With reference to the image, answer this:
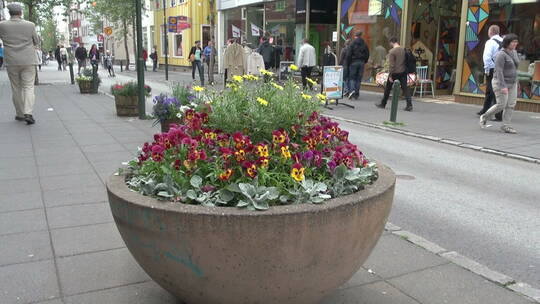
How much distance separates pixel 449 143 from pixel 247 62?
8635 millimetres

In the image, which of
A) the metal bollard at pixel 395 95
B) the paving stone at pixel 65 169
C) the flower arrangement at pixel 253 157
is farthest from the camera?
the metal bollard at pixel 395 95

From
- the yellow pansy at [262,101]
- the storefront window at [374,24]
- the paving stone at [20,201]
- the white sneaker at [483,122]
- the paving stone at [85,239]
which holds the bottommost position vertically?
the paving stone at [85,239]

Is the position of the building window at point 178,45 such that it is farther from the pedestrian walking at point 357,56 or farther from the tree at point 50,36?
the tree at point 50,36

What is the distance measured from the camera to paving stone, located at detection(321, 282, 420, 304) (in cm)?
317

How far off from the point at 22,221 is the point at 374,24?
16.2m

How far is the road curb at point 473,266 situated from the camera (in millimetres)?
3453

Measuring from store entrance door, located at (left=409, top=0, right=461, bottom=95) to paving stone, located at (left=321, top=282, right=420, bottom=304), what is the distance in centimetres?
1495

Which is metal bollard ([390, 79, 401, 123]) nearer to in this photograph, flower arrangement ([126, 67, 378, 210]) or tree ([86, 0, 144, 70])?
flower arrangement ([126, 67, 378, 210])

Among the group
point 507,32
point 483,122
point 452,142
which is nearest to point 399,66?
point 507,32

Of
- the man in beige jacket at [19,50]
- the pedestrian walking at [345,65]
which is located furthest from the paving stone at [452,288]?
the pedestrian walking at [345,65]

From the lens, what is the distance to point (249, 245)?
2.38m

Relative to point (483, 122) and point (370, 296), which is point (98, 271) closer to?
point (370, 296)

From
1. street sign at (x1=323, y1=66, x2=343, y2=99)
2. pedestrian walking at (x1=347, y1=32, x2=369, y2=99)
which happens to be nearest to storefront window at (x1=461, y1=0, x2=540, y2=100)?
pedestrian walking at (x1=347, y1=32, x2=369, y2=99)

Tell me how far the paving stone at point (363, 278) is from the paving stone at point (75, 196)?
2.77 metres
